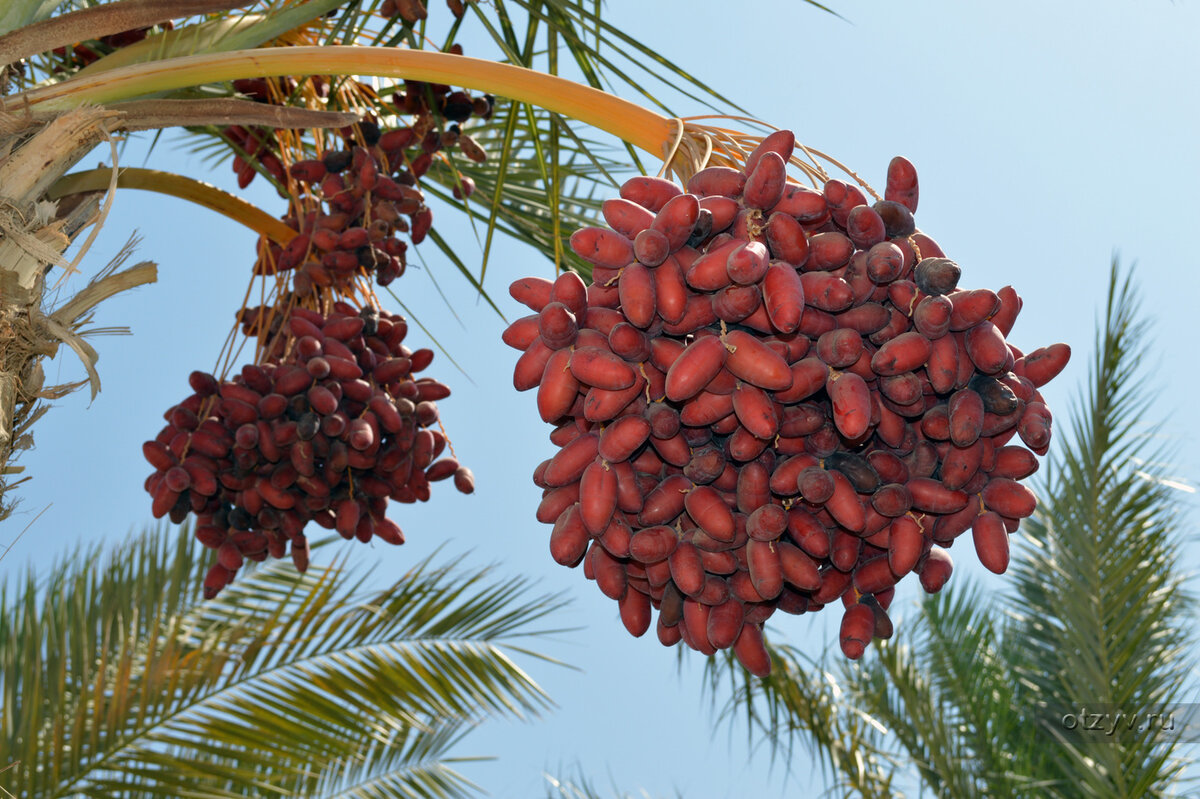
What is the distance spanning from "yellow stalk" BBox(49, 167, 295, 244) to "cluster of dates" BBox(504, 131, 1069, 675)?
84 cm

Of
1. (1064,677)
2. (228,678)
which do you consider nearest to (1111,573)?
(1064,677)

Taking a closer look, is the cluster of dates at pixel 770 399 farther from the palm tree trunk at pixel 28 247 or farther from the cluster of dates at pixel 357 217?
the cluster of dates at pixel 357 217

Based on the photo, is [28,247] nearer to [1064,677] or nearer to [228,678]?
[228,678]

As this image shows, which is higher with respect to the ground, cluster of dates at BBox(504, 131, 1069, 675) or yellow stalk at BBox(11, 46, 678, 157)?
yellow stalk at BBox(11, 46, 678, 157)

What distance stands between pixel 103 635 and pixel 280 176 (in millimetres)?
1797

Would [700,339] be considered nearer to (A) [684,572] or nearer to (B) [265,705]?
(A) [684,572]

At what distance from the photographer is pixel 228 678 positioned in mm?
3232

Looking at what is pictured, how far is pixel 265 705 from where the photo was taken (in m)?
3.20

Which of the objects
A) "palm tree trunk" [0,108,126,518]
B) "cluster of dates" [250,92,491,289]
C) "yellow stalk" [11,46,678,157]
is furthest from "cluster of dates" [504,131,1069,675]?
"cluster of dates" [250,92,491,289]

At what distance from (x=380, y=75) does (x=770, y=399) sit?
723mm

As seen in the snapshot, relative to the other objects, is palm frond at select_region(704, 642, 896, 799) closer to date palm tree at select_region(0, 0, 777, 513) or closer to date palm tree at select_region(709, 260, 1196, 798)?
date palm tree at select_region(709, 260, 1196, 798)

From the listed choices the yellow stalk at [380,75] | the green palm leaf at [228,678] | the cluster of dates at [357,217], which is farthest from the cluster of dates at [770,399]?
the green palm leaf at [228,678]

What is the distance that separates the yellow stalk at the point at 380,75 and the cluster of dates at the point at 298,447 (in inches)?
23.1

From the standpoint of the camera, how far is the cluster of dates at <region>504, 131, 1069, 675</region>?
3.61 ft
